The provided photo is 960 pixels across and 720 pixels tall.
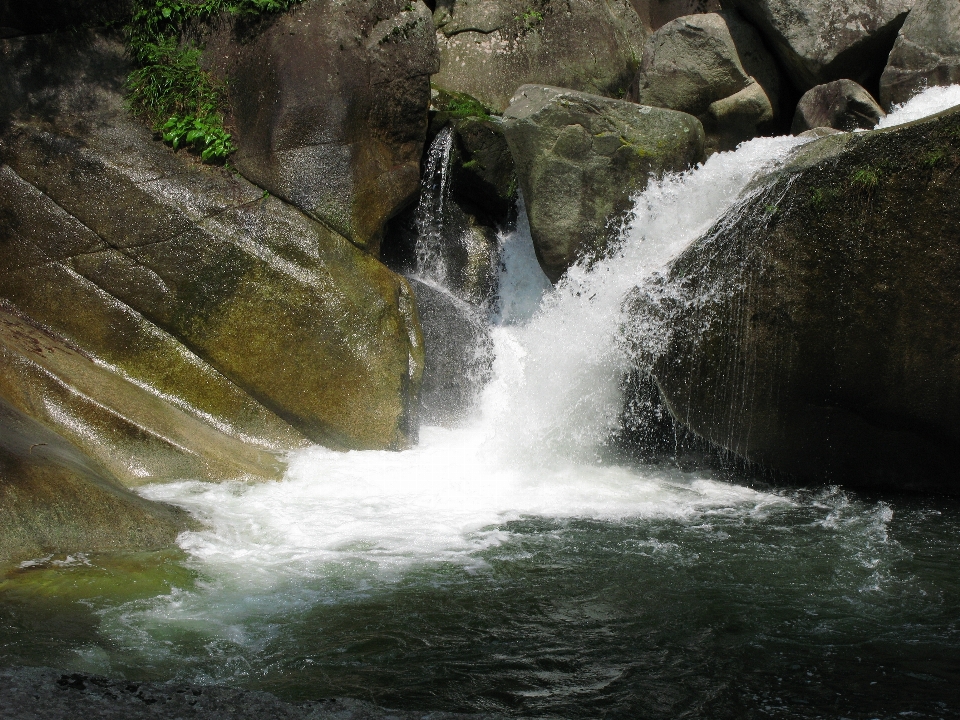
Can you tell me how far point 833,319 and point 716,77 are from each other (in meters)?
5.13

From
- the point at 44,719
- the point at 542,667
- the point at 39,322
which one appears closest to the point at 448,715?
the point at 542,667

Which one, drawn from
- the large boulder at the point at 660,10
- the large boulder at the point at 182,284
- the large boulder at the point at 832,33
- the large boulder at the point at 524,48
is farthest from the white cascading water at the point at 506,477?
the large boulder at the point at 660,10

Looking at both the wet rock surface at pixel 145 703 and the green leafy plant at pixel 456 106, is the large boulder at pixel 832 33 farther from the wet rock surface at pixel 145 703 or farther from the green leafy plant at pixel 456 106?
the wet rock surface at pixel 145 703

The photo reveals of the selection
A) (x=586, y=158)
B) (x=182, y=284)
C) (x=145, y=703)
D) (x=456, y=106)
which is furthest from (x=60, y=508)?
(x=456, y=106)

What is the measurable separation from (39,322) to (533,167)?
4799 millimetres

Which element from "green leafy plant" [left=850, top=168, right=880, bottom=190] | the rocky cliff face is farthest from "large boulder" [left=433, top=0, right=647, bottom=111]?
"green leafy plant" [left=850, top=168, right=880, bottom=190]

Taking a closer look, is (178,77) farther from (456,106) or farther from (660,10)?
(660,10)

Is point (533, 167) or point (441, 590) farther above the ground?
point (533, 167)

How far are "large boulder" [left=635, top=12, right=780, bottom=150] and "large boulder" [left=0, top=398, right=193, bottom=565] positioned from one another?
8.02 m

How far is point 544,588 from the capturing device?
187 inches

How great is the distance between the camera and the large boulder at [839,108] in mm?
9500

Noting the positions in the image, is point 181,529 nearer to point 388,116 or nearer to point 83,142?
point 83,142

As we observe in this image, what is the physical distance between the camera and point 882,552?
215 inches

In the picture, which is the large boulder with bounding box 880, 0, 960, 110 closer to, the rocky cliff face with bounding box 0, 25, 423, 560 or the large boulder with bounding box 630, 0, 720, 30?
the large boulder with bounding box 630, 0, 720, 30
